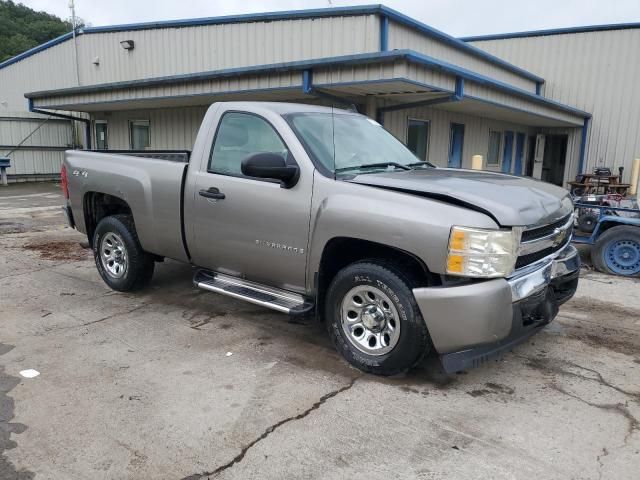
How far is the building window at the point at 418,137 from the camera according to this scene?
12250 millimetres

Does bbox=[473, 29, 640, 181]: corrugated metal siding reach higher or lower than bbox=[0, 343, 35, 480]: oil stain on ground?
higher

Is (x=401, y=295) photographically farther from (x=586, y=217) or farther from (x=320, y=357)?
(x=586, y=217)

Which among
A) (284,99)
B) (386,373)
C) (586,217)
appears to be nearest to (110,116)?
(284,99)

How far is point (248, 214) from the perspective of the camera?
431cm

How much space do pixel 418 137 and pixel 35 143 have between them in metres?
15.9

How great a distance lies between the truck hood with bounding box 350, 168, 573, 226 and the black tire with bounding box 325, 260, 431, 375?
1.99 ft

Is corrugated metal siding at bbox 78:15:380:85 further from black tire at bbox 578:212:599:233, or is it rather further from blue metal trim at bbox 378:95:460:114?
black tire at bbox 578:212:599:233

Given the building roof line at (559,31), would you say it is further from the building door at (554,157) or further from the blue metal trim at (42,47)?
the blue metal trim at (42,47)

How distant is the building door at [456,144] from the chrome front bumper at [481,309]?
1093 centimetres

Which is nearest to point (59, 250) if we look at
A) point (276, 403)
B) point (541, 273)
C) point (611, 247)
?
point (276, 403)

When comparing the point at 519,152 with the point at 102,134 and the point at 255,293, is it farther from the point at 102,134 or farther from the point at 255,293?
the point at 255,293

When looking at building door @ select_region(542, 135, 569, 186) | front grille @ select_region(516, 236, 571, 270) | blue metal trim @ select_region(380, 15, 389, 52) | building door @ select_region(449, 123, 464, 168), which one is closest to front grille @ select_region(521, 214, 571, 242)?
front grille @ select_region(516, 236, 571, 270)

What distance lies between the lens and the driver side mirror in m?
3.83

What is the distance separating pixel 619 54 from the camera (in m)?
16.8
